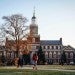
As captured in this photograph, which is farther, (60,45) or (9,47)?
(60,45)

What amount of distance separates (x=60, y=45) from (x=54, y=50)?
4.02 m

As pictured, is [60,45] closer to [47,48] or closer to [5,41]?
[47,48]

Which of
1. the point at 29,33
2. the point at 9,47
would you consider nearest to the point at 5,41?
the point at 9,47

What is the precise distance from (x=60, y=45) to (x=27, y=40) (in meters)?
75.2

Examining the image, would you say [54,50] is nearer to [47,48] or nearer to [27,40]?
[47,48]

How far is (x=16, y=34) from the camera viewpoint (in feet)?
221

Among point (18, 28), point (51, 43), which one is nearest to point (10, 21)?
point (18, 28)

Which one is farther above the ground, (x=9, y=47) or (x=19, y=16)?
(x=19, y=16)

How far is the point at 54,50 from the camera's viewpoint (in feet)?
472

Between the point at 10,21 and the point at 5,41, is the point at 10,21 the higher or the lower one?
the higher one

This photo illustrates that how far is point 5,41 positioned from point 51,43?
78836mm

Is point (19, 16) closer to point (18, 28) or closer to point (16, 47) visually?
point (18, 28)

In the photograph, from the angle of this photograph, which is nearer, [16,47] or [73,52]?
[16,47]

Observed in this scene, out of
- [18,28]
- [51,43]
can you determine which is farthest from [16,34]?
[51,43]
